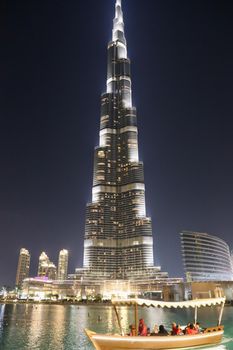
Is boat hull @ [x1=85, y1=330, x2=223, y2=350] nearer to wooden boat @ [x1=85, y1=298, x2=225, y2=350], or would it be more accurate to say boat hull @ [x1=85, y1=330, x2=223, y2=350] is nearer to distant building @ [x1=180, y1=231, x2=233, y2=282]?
wooden boat @ [x1=85, y1=298, x2=225, y2=350]

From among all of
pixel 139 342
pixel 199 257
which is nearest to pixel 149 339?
pixel 139 342

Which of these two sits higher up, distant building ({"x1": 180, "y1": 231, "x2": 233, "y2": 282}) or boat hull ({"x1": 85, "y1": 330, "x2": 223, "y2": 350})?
distant building ({"x1": 180, "y1": 231, "x2": 233, "y2": 282})

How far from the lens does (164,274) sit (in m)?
192

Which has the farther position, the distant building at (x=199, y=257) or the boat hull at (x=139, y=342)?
the distant building at (x=199, y=257)

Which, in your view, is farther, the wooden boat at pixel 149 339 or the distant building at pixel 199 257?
the distant building at pixel 199 257

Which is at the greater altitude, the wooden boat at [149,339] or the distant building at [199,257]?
the distant building at [199,257]

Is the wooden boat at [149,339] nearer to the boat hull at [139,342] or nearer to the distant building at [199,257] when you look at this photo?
the boat hull at [139,342]

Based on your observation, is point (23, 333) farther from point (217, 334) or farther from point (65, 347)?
point (217, 334)

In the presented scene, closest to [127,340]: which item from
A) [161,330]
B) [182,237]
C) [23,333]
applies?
[161,330]

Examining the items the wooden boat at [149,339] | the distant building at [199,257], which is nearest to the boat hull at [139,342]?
the wooden boat at [149,339]

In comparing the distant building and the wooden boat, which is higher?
the distant building

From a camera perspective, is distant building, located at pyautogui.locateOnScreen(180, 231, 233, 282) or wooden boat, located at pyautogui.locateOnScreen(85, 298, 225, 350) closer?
wooden boat, located at pyautogui.locateOnScreen(85, 298, 225, 350)

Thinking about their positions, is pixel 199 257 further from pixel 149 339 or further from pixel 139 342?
pixel 139 342

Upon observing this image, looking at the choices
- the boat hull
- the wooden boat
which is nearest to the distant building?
the wooden boat
